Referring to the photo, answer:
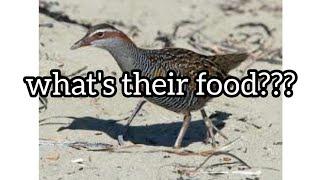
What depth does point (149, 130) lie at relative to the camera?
4684 mm

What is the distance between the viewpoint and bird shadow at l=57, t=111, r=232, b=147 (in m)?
4.60

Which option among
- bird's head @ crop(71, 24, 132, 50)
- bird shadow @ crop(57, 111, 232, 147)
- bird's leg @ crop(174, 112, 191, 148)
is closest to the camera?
bird's head @ crop(71, 24, 132, 50)

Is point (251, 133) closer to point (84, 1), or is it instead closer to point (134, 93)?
point (134, 93)

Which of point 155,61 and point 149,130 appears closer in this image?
point 155,61

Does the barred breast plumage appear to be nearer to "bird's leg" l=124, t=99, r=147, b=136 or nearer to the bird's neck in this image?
the bird's neck

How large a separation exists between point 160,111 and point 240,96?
0.43 metres

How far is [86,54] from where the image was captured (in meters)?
5.09

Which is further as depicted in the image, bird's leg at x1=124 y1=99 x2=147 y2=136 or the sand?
bird's leg at x1=124 y1=99 x2=147 y2=136

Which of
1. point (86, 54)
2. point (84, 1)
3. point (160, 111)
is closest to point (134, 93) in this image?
point (160, 111)

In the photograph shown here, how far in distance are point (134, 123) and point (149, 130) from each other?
0.28 feet

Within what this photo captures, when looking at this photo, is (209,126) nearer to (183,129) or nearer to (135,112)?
(183,129)

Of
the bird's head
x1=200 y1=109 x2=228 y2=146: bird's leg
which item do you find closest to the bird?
the bird's head

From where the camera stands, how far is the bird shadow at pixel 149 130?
460cm

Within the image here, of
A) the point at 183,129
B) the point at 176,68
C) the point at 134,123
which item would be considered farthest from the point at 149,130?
the point at 176,68
